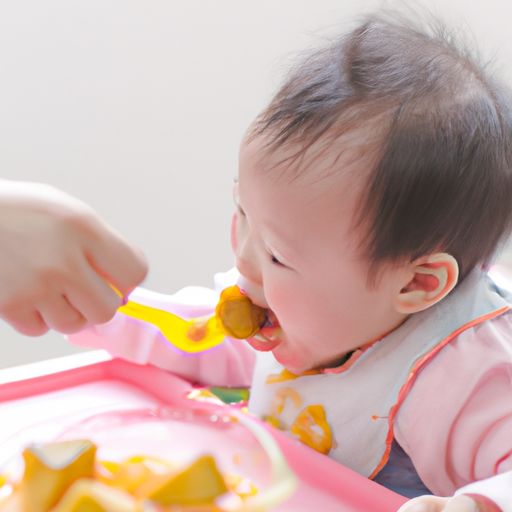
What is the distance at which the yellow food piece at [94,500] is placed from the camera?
1.52 ft

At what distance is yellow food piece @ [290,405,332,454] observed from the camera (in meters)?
0.74

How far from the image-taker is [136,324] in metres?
0.83

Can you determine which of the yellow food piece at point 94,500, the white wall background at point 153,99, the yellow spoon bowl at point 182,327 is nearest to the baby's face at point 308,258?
the yellow spoon bowl at point 182,327

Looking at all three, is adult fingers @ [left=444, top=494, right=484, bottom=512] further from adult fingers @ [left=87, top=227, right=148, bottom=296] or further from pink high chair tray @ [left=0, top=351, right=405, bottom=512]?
adult fingers @ [left=87, top=227, right=148, bottom=296]

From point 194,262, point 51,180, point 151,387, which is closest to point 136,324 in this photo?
point 151,387

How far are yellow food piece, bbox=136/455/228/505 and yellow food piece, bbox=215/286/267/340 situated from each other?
227 mm

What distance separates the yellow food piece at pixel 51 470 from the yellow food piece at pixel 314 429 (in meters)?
0.25

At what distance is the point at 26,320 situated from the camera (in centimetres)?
48

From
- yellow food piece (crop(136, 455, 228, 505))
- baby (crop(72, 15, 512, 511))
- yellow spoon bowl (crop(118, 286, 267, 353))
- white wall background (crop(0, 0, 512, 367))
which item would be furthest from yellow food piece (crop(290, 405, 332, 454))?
white wall background (crop(0, 0, 512, 367))

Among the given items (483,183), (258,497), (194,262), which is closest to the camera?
(258,497)

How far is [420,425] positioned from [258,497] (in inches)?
8.2

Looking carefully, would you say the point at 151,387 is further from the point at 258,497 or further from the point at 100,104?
the point at 100,104

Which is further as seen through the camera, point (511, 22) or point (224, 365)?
point (511, 22)

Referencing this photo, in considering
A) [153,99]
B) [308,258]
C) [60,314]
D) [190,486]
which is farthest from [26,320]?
[153,99]
